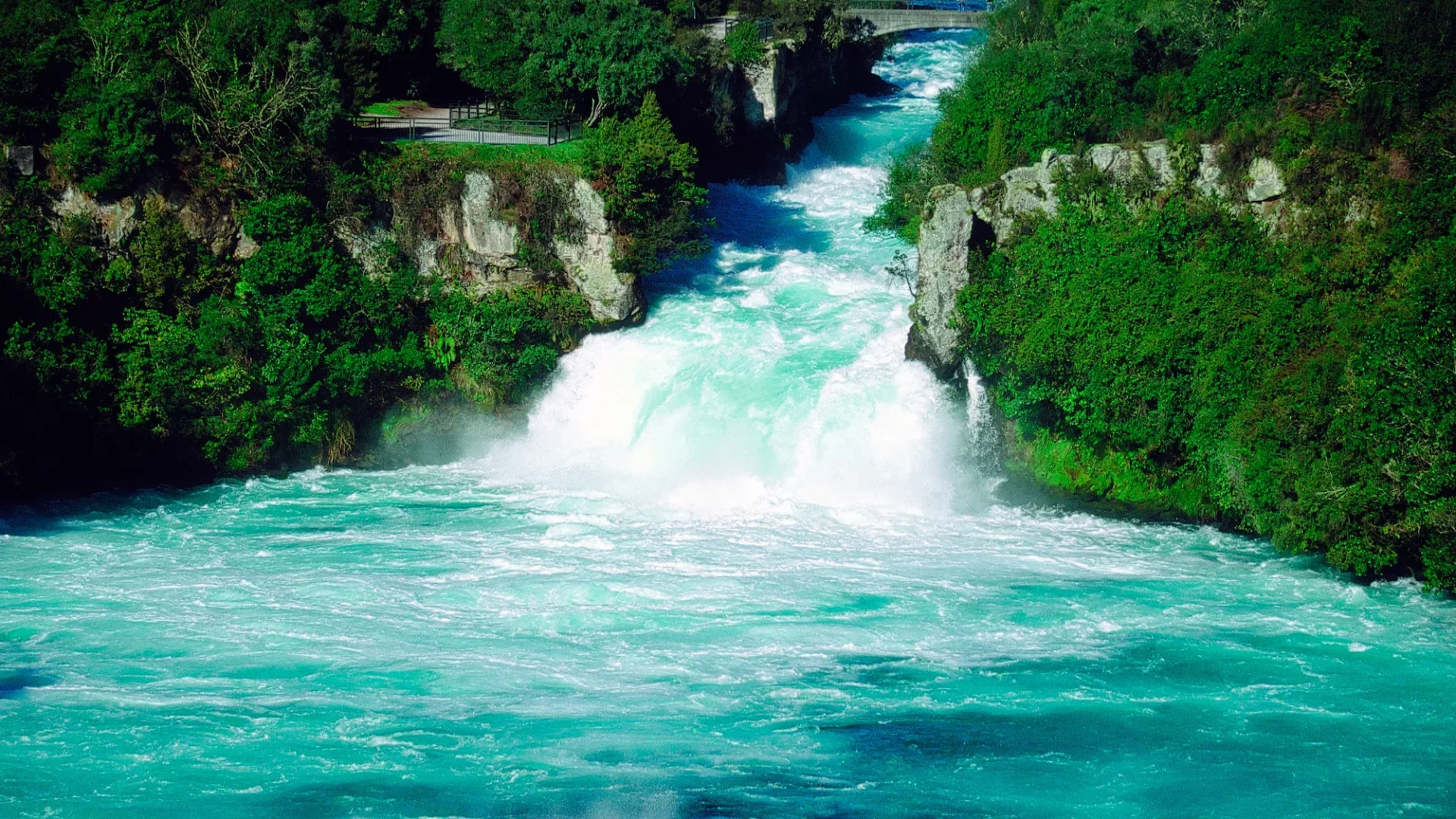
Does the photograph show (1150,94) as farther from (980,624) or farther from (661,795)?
(661,795)

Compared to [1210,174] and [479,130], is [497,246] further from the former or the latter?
[1210,174]

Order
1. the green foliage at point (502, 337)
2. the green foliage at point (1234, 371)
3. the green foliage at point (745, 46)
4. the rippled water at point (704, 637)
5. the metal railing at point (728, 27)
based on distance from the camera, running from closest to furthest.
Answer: the rippled water at point (704, 637) → the green foliage at point (1234, 371) → the green foliage at point (502, 337) → the green foliage at point (745, 46) → the metal railing at point (728, 27)

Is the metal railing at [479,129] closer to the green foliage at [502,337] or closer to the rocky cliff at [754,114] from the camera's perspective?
the rocky cliff at [754,114]

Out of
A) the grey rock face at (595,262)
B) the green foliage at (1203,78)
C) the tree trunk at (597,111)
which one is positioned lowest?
the grey rock face at (595,262)

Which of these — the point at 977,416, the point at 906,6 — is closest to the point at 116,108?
the point at 977,416

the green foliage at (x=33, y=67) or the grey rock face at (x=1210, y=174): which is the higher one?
the green foliage at (x=33, y=67)

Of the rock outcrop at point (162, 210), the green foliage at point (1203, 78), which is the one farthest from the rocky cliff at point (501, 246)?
the green foliage at point (1203, 78)
